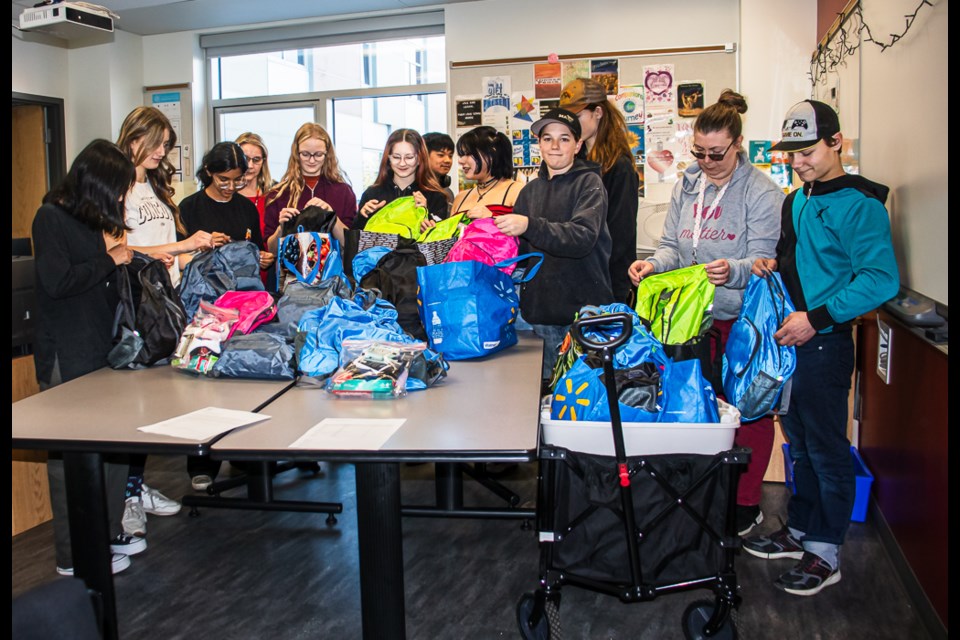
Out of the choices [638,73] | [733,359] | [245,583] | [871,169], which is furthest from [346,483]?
[638,73]

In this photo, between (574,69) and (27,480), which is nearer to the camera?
(27,480)

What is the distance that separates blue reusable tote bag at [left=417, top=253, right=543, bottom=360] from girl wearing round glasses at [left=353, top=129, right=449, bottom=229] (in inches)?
37.7

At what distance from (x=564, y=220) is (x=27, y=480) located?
217 cm

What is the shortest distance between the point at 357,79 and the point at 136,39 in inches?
72.3

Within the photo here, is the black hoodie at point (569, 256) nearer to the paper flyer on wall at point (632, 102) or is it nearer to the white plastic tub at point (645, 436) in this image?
the white plastic tub at point (645, 436)

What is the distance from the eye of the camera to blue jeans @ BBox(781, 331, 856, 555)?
2.36 metres

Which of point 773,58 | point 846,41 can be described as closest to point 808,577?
point 846,41

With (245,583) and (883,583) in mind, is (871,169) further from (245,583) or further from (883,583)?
(245,583)

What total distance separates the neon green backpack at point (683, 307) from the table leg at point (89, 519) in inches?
57.8

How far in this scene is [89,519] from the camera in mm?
1806

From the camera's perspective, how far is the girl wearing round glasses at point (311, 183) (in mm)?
3645

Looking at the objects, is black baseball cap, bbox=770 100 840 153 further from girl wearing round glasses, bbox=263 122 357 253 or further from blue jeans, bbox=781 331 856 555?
girl wearing round glasses, bbox=263 122 357 253

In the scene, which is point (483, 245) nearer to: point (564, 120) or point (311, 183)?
point (564, 120)

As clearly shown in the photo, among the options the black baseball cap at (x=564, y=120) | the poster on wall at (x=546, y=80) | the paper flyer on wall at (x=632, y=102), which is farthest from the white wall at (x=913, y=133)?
the poster on wall at (x=546, y=80)
